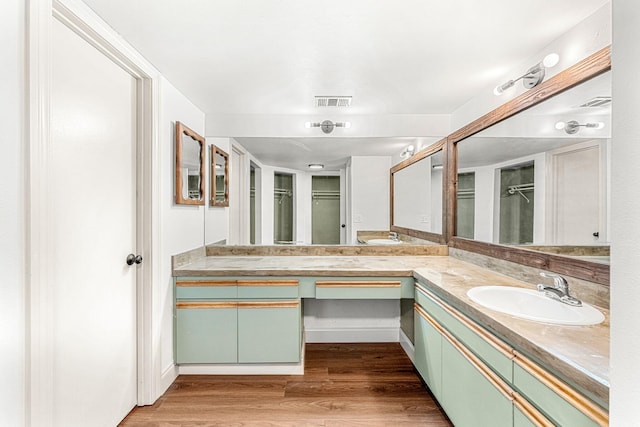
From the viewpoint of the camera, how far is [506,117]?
186 centimetres

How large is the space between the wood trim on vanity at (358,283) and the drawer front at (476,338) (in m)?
0.29

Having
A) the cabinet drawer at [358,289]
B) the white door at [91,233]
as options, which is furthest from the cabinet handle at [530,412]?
the white door at [91,233]

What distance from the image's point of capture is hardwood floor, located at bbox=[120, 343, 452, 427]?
1.70 m

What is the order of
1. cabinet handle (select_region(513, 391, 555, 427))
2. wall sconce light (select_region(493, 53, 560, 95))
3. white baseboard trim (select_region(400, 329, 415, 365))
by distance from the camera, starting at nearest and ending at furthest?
cabinet handle (select_region(513, 391, 555, 427)) < wall sconce light (select_region(493, 53, 560, 95)) < white baseboard trim (select_region(400, 329, 415, 365))

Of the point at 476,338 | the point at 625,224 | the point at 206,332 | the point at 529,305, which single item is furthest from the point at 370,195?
the point at 625,224

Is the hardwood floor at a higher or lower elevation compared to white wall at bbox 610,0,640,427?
lower

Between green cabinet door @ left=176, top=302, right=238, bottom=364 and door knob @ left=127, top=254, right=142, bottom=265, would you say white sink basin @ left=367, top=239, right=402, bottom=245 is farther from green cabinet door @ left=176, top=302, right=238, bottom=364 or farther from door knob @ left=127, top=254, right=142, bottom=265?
door knob @ left=127, top=254, right=142, bottom=265

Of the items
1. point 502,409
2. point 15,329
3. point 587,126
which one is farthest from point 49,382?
point 587,126

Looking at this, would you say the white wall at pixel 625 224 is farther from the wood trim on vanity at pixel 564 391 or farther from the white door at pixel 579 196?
the white door at pixel 579 196

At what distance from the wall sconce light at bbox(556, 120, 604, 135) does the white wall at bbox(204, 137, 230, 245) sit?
243 cm

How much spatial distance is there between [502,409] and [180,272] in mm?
1941

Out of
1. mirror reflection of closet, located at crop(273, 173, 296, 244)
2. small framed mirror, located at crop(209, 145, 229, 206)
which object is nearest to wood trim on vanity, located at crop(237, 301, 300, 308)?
mirror reflection of closet, located at crop(273, 173, 296, 244)

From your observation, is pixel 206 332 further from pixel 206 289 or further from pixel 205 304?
pixel 206 289

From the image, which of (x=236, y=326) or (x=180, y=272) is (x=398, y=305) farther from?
(x=180, y=272)
